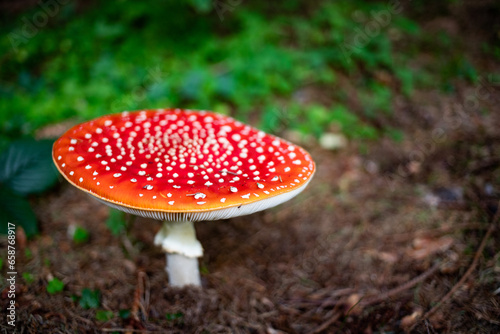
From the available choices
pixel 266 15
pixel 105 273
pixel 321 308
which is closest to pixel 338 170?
pixel 321 308

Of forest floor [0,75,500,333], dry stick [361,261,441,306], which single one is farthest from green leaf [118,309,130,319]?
dry stick [361,261,441,306]

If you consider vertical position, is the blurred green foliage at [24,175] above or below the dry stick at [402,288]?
below

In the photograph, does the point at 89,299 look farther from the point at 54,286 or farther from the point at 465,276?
the point at 465,276

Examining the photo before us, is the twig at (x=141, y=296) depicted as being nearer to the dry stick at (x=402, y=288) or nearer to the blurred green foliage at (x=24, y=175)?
the blurred green foliage at (x=24, y=175)

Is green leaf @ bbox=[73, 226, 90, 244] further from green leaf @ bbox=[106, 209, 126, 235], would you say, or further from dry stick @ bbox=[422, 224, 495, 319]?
dry stick @ bbox=[422, 224, 495, 319]

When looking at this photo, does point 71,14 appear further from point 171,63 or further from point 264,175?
point 264,175

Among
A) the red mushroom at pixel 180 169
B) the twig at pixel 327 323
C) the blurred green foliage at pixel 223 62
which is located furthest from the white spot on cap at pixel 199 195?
the blurred green foliage at pixel 223 62
